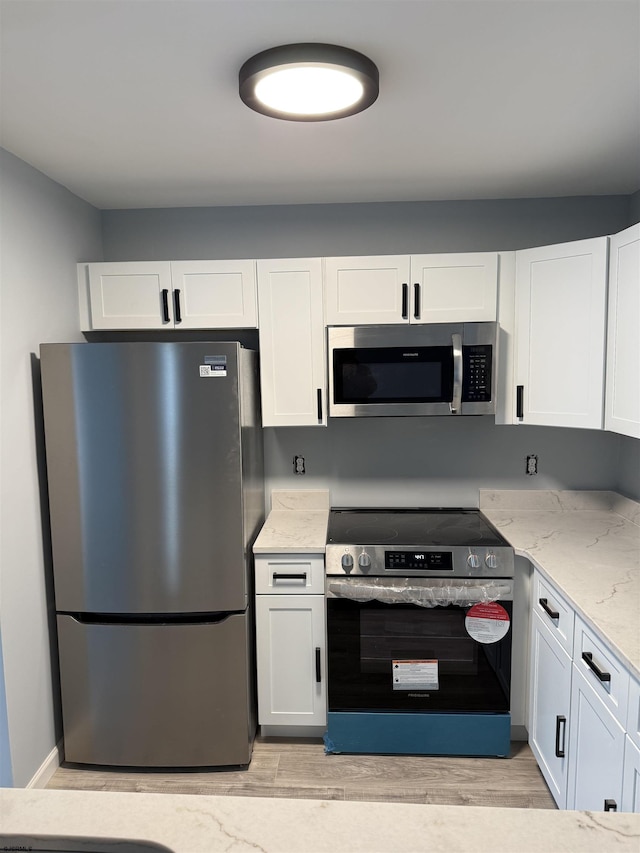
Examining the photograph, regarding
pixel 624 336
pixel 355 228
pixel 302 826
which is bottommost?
pixel 302 826

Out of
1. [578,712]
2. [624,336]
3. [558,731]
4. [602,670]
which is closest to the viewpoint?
[602,670]

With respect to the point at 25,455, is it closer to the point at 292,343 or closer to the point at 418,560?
the point at 292,343

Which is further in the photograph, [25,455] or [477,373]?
[477,373]

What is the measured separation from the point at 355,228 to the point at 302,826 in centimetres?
255

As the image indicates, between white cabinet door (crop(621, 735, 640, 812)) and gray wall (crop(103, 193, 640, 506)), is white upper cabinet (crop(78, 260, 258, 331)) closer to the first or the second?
gray wall (crop(103, 193, 640, 506))

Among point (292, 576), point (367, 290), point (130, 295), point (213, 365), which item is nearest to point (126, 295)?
point (130, 295)

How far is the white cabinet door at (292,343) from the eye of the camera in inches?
97.7

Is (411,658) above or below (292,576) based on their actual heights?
below

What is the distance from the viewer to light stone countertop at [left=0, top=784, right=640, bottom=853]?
2.37 ft

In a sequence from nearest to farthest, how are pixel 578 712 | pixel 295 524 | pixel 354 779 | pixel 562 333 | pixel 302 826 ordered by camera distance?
pixel 302 826, pixel 578 712, pixel 354 779, pixel 562 333, pixel 295 524

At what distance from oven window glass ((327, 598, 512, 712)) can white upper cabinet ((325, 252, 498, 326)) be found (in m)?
1.27

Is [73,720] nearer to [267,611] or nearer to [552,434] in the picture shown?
[267,611]

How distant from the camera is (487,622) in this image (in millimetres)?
2250

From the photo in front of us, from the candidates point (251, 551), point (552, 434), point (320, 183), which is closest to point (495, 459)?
point (552, 434)
